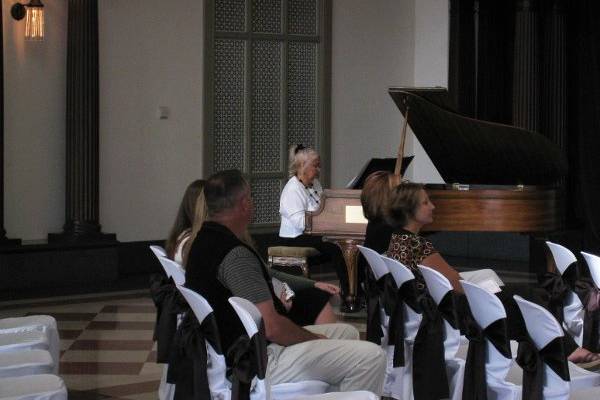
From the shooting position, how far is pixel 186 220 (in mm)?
5254

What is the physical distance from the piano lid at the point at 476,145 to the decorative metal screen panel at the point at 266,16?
3.44 metres

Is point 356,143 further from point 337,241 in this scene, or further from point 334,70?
point 337,241

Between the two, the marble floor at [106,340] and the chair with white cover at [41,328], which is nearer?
the chair with white cover at [41,328]

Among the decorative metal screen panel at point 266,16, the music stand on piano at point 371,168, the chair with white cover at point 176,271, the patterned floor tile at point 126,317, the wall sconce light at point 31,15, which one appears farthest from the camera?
the decorative metal screen panel at point 266,16

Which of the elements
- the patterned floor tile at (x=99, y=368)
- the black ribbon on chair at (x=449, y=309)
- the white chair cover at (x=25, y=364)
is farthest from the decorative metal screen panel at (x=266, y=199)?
the white chair cover at (x=25, y=364)

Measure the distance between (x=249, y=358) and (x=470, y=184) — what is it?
5.33 meters

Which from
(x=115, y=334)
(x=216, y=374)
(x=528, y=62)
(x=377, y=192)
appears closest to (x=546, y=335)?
(x=216, y=374)

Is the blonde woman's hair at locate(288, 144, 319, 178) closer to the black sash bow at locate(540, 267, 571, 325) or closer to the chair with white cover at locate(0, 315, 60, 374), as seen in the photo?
the black sash bow at locate(540, 267, 571, 325)

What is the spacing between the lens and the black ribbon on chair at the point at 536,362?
371 cm

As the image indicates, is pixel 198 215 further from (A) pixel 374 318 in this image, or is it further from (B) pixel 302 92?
(B) pixel 302 92

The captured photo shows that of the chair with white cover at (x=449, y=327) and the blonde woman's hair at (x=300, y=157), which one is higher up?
the blonde woman's hair at (x=300, y=157)

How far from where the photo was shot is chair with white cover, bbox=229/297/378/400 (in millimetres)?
3604

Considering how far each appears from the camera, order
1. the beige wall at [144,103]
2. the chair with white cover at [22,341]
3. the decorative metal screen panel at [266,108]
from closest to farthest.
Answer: the chair with white cover at [22,341] → the beige wall at [144,103] → the decorative metal screen panel at [266,108]

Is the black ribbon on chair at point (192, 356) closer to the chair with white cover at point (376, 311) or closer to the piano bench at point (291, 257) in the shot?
the chair with white cover at point (376, 311)
